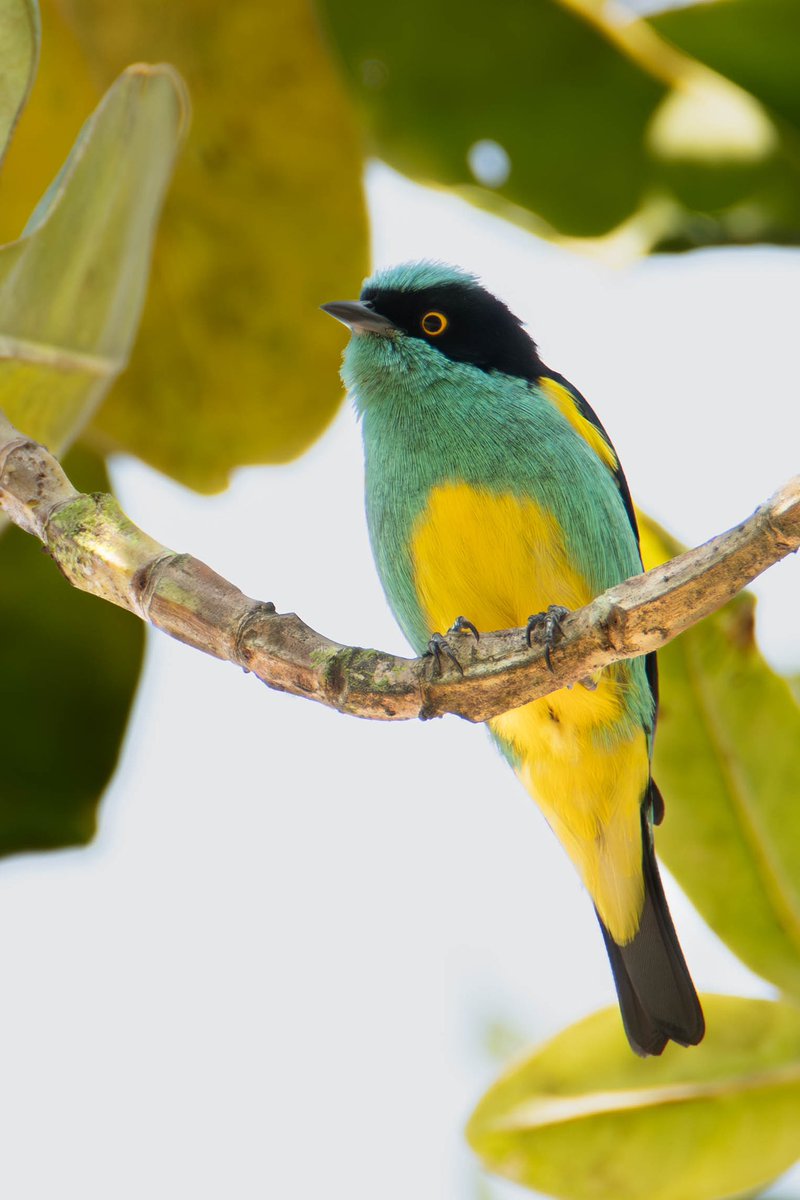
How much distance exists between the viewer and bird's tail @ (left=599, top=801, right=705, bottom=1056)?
3.30 metres

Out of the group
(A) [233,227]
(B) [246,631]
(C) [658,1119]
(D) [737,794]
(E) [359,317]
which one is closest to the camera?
(B) [246,631]

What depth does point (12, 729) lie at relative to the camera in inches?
141

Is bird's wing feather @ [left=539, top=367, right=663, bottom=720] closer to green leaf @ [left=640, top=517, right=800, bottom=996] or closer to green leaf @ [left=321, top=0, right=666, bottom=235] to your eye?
green leaf @ [left=640, top=517, right=800, bottom=996]

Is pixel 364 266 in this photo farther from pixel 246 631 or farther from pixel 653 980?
pixel 653 980

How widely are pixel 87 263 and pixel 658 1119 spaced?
2.47 meters

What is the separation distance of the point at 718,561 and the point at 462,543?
148cm

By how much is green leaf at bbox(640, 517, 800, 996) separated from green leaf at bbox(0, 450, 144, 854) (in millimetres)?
1464

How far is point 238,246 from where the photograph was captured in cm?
395

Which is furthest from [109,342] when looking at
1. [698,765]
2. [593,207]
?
[698,765]

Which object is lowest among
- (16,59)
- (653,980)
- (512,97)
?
(653,980)

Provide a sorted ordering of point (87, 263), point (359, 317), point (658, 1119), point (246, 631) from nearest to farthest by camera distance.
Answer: point (246, 631), point (87, 263), point (658, 1119), point (359, 317)

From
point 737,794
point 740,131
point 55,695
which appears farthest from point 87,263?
point 737,794

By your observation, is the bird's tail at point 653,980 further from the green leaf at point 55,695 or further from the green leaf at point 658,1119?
the green leaf at point 55,695

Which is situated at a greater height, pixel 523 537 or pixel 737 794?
pixel 523 537
